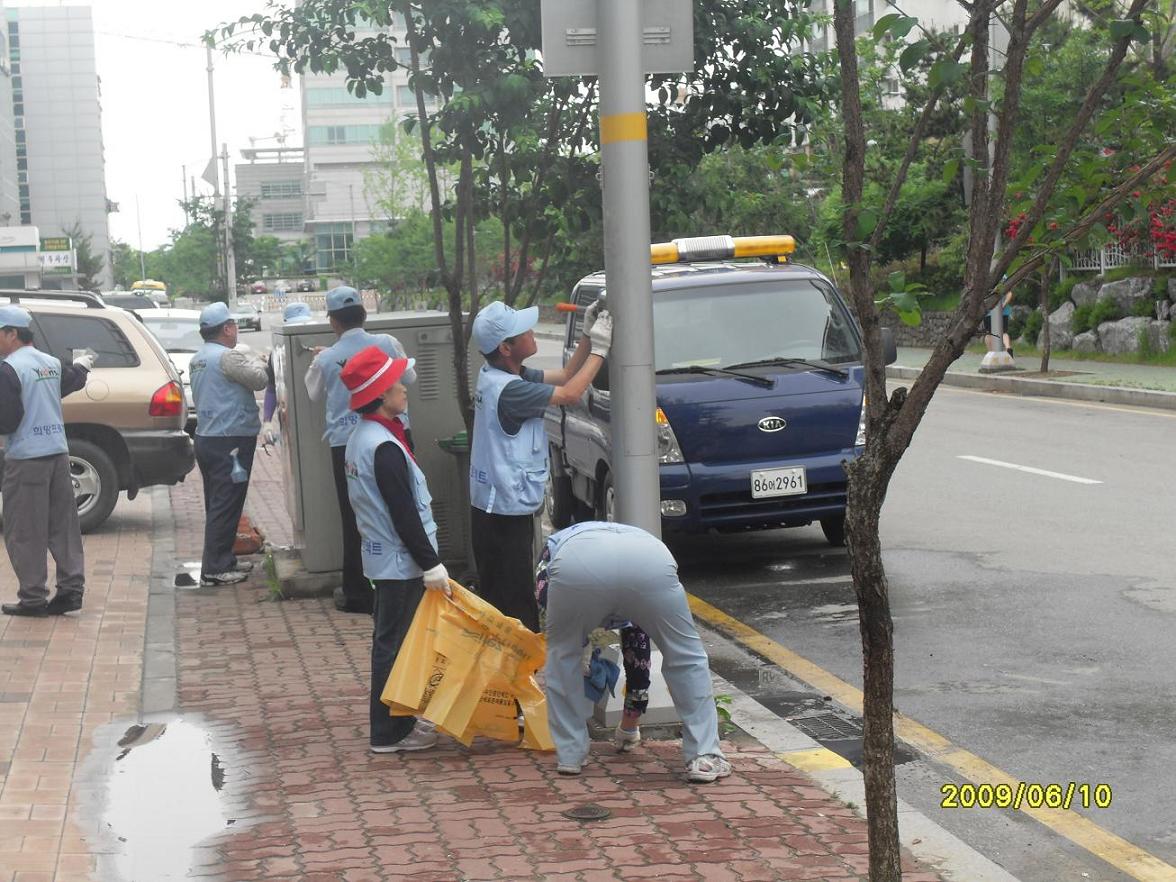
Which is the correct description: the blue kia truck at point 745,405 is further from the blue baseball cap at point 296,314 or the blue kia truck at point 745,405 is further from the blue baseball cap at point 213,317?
the blue baseball cap at point 213,317

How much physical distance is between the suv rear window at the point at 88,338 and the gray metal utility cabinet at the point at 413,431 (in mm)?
3853

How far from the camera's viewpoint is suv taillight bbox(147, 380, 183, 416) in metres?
13.5

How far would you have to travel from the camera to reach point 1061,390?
75.5ft

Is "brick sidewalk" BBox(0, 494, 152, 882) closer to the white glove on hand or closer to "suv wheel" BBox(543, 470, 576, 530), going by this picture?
the white glove on hand

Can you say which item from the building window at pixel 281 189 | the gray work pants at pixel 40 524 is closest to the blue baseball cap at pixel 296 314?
the gray work pants at pixel 40 524

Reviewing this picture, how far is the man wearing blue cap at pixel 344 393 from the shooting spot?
30.2 feet

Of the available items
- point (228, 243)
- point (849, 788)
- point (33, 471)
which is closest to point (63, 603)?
point (33, 471)

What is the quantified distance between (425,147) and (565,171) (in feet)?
2.86

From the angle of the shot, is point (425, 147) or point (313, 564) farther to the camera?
point (313, 564)

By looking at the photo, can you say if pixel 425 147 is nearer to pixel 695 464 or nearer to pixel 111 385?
pixel 695 464

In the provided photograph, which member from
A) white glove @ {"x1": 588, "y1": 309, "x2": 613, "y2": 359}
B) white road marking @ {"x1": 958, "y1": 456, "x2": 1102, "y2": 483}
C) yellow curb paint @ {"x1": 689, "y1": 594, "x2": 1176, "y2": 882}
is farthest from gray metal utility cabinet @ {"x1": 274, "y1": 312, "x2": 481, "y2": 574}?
white road marking @ {"x1": 958, "y1": 456, "x2": 1102, "y2": 483}

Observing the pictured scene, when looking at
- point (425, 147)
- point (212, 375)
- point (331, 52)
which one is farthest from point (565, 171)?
point (212, 375)

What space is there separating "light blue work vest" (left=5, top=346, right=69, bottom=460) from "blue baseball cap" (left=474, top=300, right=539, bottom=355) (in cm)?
357

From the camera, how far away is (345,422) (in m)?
9.34
